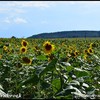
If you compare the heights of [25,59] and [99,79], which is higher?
[25,59]

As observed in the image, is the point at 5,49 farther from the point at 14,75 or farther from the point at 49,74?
the point at 49,74

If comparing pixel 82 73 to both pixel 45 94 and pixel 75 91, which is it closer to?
pixel 45 94

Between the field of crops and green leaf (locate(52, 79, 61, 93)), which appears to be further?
green leaf (locate(52, 79, 61, 93))

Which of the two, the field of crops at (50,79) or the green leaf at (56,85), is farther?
the green leaf at (56,85)

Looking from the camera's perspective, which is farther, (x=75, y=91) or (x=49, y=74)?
(x=49, y=74)

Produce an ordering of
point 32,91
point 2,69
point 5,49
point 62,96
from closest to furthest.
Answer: point 62,96, point 32,91, point 2,69, point 5,49

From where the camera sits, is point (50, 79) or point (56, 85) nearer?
point (56, 85)

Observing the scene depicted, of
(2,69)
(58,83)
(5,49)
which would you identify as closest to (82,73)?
(58,83)

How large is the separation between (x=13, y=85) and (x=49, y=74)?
20.8 inches

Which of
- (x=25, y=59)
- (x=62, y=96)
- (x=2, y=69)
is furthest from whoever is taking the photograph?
(x=2, y=69)

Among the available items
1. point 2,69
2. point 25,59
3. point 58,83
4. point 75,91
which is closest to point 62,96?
point 75,91

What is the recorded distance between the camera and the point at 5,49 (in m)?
6.91

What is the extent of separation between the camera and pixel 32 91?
4.26 meters

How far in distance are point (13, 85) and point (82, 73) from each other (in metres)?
1.29
